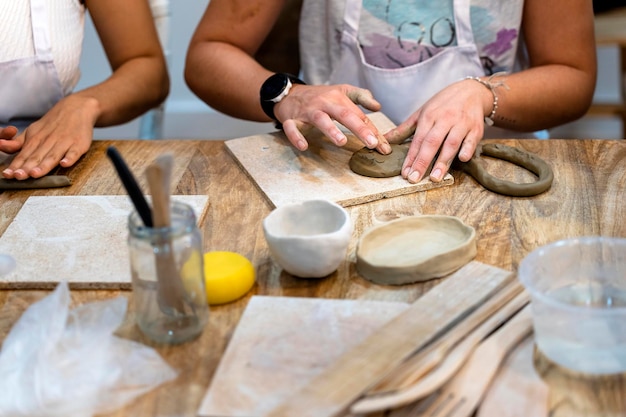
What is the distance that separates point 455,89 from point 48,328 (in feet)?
2.69

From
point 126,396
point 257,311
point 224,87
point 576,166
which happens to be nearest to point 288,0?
point 224,87

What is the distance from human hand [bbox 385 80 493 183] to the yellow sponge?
14.4 inches

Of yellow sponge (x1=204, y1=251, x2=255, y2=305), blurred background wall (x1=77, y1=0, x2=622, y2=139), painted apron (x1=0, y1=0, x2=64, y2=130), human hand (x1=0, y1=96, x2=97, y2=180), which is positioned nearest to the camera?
yellow sponge (x1=204, y1=251, x2=255, y2=305)

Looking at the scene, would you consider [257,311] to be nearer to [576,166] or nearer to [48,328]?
[48,328]

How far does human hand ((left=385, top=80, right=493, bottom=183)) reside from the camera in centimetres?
→ 123

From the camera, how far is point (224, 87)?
5.45ft

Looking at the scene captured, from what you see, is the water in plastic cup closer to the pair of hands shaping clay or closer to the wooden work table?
the wooden work table

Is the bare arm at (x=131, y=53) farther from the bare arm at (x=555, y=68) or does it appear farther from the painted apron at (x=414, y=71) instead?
the bare arm at (x=555, y=68)

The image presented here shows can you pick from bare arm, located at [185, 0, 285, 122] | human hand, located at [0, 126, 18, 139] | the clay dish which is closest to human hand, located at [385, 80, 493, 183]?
the clay dish

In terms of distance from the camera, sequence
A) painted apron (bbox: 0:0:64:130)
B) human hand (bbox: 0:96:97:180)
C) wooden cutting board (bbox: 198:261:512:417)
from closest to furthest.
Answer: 1. wooden cutting board (bbox: 198:261:512:417)
2. human hand (bbox: 0:96:97:180)
3. painted apron (bbox: 0:0:64:130)

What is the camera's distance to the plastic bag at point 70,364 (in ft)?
2.48

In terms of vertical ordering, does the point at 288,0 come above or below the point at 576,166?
above

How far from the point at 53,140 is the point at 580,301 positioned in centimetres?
94

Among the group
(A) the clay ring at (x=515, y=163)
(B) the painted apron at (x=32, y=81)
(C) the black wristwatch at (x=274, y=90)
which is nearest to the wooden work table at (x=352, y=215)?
(A) the clay ring at (x=515, y=163)
